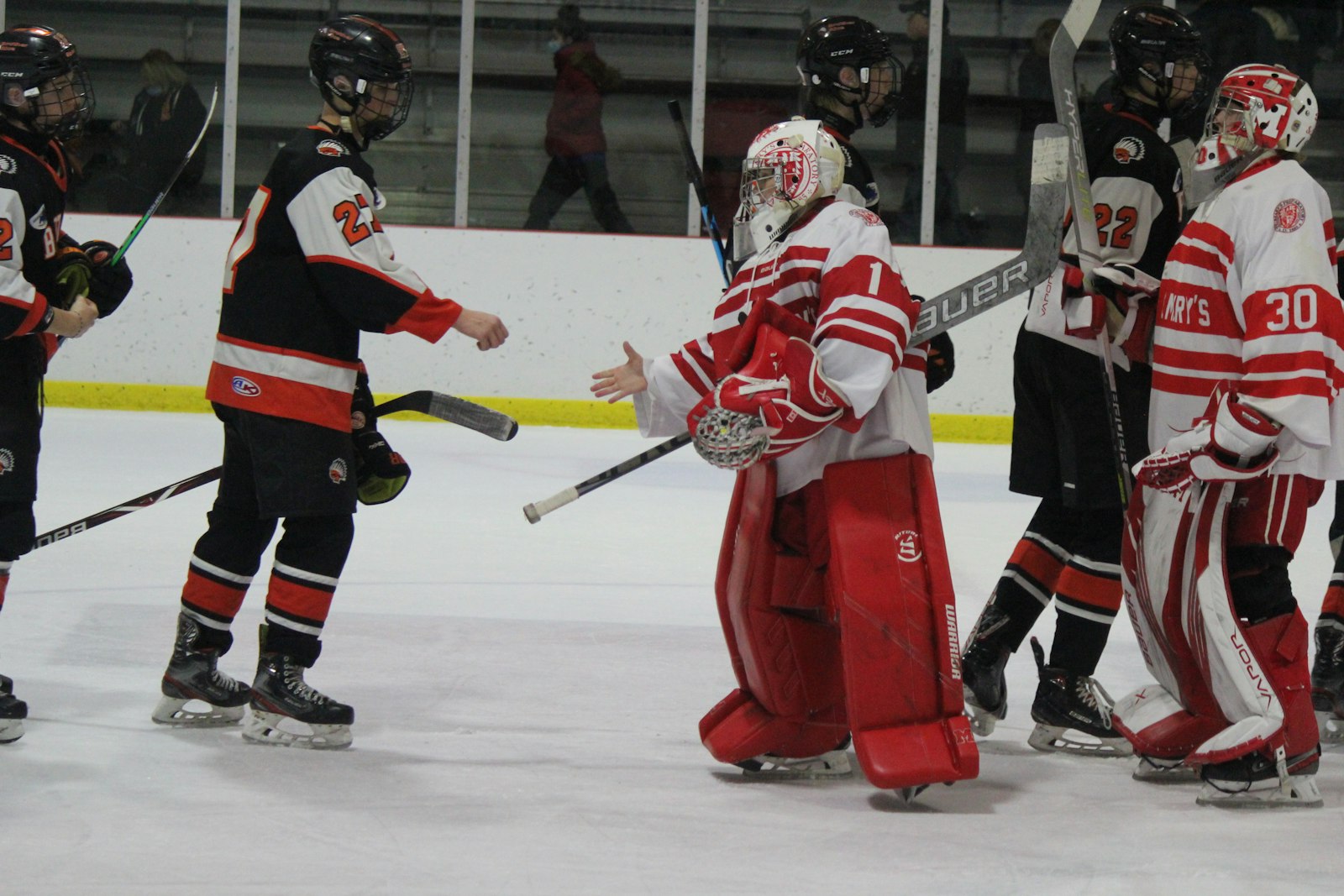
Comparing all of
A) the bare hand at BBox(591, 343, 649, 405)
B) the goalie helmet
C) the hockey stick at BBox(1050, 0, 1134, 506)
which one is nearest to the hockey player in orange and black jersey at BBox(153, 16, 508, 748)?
the bare hand at BBox(591, 343, 649, 405)

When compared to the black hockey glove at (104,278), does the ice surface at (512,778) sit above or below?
below

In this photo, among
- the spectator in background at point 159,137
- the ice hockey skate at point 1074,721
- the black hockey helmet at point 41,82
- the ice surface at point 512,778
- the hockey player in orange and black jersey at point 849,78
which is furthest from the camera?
the spectator in background at point 159,137

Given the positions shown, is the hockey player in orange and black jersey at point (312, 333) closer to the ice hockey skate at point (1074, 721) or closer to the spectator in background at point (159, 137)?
the ice hockey skate at point (1074, 721)

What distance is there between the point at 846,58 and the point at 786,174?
0.76 m

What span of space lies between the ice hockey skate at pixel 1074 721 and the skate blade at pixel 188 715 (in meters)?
1.49

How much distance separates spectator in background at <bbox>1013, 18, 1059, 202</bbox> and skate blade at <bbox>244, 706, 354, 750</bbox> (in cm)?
623

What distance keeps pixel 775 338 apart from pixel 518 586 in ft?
6.27

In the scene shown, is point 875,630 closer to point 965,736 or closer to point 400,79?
point 965,736

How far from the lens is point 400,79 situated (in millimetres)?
2885

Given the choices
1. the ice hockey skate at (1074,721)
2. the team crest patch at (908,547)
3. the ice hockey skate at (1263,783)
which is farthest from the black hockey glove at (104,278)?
the ice hockey skate at (1263,783)

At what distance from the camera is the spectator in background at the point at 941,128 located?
806cm

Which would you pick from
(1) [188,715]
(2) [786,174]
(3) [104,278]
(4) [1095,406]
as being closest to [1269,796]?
(4) [1095,406]

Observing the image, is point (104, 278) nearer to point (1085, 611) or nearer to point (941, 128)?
point (1085, 611)

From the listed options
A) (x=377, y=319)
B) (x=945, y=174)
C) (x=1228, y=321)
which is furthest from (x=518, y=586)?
(x=945, y=174)
